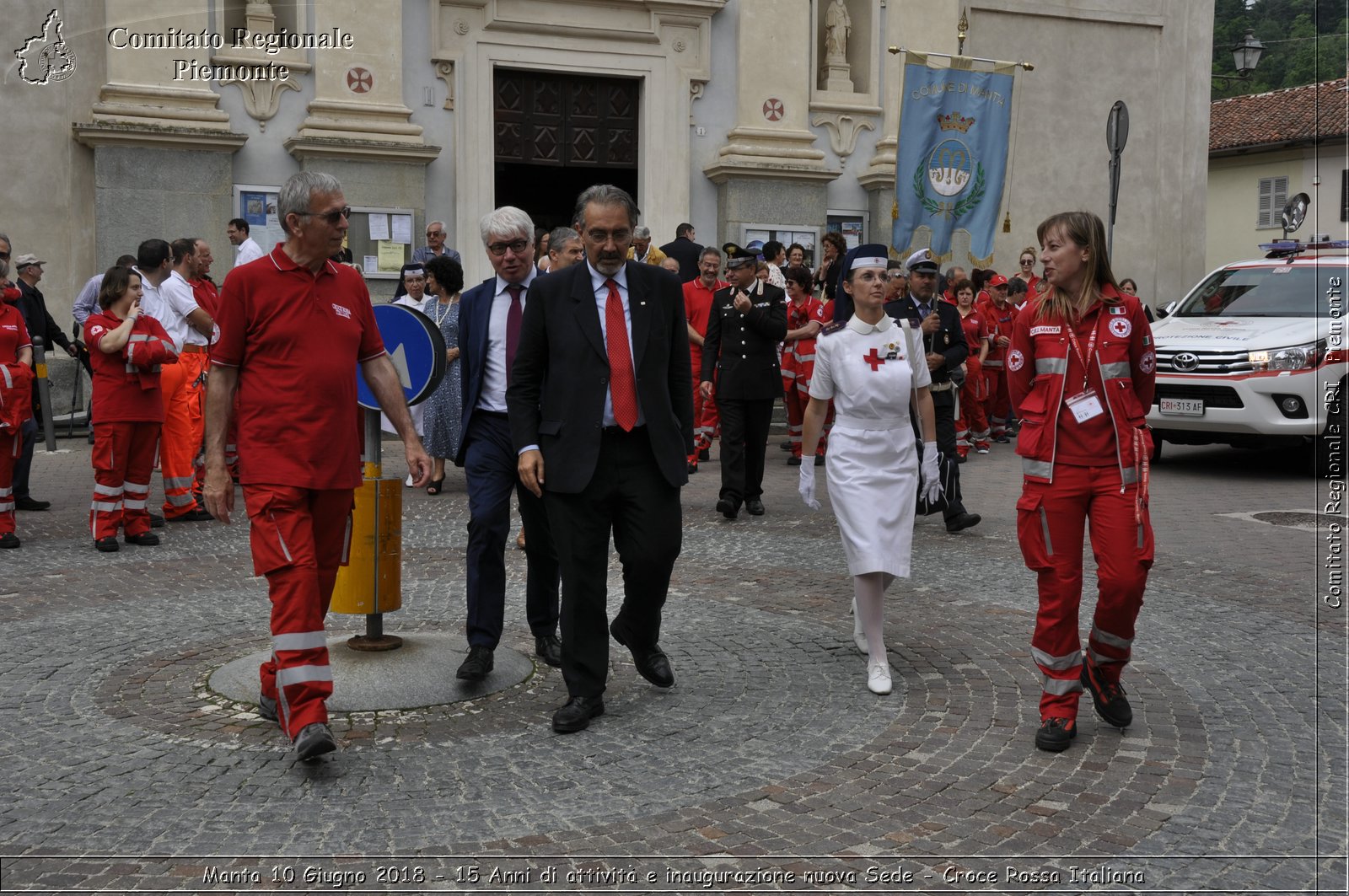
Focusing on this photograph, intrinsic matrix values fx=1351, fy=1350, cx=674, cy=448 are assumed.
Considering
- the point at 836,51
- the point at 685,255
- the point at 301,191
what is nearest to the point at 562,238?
the point at 301,191

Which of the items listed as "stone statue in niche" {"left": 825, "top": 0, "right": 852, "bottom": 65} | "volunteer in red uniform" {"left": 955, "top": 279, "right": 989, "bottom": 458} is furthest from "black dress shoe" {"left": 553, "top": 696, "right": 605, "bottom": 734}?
"stone statue in niche" {"left": 825, "top": 0, "right": 852, "bottom": 65}

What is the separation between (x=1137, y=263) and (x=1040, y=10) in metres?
5.14

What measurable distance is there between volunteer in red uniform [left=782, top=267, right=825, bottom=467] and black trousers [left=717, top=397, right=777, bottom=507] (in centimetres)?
320

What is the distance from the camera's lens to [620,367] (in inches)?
222

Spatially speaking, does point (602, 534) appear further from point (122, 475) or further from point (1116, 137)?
point (1116, 137)

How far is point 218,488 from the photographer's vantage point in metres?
5.06

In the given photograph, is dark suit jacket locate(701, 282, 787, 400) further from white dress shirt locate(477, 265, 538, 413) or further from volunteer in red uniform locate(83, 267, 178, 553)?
white dress shirt locate(477, 265, 538, 413)

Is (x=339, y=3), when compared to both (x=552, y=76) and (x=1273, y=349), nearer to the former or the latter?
(x=552, y=76)

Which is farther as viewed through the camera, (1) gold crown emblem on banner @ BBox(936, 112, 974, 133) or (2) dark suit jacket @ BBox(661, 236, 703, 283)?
(2) dark suit jacket @ BBox(661, 236, 703, 283)

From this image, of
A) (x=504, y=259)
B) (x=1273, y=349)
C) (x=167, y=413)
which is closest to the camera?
(x=504, y=259)

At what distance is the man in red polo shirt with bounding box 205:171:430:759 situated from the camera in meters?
5.02

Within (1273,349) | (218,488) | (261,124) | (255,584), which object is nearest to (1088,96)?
(1273,349)

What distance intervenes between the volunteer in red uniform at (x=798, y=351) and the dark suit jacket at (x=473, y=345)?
8.42m

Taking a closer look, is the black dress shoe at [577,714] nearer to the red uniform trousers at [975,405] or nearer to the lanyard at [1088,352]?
the lanyard at [1088,352]
